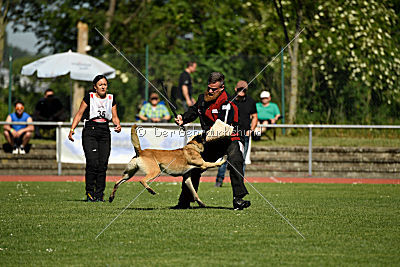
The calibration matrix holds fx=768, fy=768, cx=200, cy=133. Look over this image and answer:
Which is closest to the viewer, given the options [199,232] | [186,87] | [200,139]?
[199,232]

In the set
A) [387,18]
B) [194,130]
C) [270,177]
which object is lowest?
[270,177]

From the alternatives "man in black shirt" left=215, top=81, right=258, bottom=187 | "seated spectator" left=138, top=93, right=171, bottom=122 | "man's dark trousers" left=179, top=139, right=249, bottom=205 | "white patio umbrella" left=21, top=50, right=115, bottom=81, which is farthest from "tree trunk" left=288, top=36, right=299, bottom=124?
"man's dark trousers" left=179, top=139, right=249, bottom=205

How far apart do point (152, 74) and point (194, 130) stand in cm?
504

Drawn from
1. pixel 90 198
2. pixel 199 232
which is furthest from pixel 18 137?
pixel 199 232

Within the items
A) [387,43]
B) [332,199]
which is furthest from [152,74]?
[332,199]

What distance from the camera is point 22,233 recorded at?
8812mm

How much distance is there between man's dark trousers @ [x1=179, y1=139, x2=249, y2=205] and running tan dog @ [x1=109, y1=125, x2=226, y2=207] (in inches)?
4.1

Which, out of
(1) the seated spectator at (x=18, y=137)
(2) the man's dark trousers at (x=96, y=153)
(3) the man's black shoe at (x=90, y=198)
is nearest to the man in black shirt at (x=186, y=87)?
(1) the seated spectator at (x=18, y=137)

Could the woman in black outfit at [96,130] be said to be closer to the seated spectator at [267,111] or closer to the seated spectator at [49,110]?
the seated spectator at [267,111]

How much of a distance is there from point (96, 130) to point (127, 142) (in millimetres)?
6593

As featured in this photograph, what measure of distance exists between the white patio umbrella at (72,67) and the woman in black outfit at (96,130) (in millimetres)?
10308

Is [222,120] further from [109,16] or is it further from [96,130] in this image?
[109,16]

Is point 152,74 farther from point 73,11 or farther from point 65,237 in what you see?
point 65,237

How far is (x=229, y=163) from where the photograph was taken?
1095 centimetres
